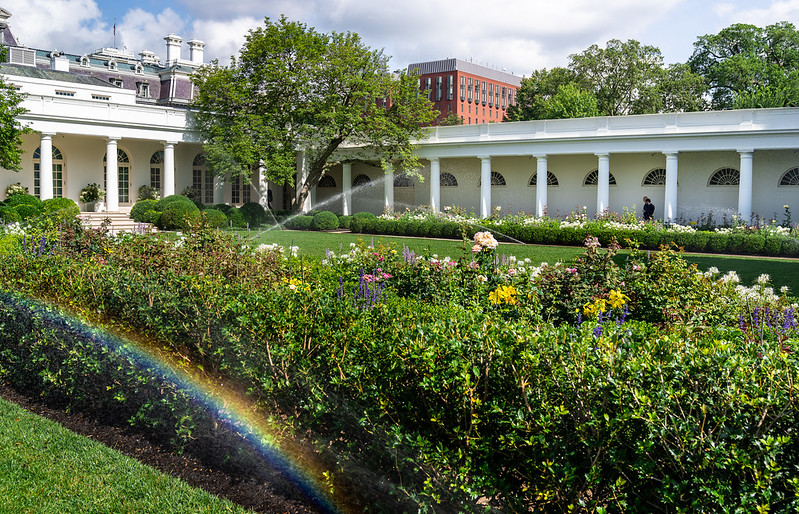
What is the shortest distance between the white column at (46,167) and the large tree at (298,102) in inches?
257

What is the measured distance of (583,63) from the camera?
46.9 metres

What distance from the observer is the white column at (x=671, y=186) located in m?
26.8

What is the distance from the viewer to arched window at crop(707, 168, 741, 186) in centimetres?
2767

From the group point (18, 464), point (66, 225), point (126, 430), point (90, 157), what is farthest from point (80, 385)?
point (90, 157)

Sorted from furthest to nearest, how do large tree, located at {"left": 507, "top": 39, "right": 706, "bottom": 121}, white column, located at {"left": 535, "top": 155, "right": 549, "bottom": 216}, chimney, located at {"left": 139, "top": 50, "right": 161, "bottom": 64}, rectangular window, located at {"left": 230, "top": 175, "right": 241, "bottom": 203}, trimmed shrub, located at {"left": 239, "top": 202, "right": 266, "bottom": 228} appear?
1. chimney, located at {"left": 139, "top": 50, "right": 161, "bottom": 64}
2. large tree, located at {"left": 507, "top": 39, "right": 706, "bottom": 121}
3. rectangular window, located at {"left": 230, "top": 175, "right": 241, "bottom": 203}
4. trimmed shrub, located at {"left": 239, "top": 202, "right": 266, "bottom": 228}
5. white column, located at {"left": 535, "top": 155, "right": 549, "bottom": 216}

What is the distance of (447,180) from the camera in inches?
1417

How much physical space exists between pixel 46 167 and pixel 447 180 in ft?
61.5

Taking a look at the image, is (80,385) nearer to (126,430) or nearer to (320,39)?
(126,430)

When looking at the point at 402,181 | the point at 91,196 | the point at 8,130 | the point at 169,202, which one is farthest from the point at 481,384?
the point at 402,181

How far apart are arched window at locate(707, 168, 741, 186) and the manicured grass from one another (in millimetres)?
27890

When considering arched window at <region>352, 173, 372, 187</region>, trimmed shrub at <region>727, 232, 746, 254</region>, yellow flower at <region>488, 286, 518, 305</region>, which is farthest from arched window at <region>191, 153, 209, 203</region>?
yellow flower at <region>488, 286, 518, 305</region>

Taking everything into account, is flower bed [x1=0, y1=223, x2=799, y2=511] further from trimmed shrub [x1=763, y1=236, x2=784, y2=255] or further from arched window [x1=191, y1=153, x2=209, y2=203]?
arched window [x1=191, y1=153, x2=209, y2=203]

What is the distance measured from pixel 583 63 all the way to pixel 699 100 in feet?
27.4

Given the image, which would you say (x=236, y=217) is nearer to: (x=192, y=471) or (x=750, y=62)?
(x=192, y=471)
